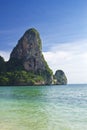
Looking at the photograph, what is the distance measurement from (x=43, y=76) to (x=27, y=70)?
8430 millimetres

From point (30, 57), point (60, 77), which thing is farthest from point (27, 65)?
point (60, 77)

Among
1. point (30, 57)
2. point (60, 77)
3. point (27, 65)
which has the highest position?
point (30, 57)

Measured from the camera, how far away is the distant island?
122 meters

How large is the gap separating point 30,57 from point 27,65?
16.5ft

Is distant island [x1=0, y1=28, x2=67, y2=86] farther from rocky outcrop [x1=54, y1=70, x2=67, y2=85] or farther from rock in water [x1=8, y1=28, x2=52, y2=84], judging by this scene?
rocky outcrop [x1=54, y1=70, x2=67, y2=85]

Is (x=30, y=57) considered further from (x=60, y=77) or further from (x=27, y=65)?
(x=60, y=77)

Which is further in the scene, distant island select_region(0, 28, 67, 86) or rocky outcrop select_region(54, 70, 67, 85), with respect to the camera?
rocky outcrop select_region(54, 70, 67, 85)

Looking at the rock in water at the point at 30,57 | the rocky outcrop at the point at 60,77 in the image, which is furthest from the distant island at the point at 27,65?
the rocky outcrop at the point at 60,77

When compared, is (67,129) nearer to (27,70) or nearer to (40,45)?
(27,70)

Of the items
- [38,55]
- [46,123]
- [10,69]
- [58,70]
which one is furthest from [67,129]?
[58,70]

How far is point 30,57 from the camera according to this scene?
136 meters

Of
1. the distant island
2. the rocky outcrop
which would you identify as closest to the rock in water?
the distant island

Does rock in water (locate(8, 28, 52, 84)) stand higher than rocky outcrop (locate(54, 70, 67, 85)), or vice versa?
rock in water (locate(8, 28, 52, 84))

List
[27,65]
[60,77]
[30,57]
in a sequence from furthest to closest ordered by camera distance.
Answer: [60,77] → [30,57] → [27,65]
